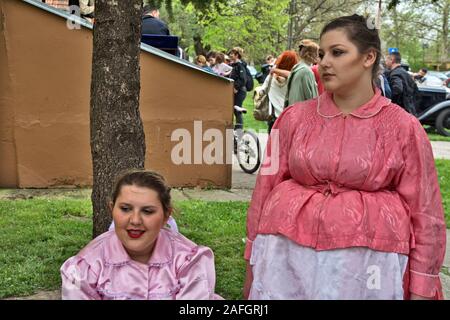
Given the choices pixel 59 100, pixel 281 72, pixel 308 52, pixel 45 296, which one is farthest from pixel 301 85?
pixel 45 296

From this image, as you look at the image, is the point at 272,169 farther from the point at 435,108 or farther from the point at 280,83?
the point at 435,108

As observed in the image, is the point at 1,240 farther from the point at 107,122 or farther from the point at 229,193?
the point at 229,193

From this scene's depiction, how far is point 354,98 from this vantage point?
2.82 meters

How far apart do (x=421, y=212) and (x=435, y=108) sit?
47.9ft

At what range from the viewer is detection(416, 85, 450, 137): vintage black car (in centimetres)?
1648

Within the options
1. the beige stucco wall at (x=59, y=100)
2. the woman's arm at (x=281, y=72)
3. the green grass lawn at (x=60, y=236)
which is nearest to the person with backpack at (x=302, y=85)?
the woman's arm at (x=281, y=72)

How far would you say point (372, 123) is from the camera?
8.98 ft

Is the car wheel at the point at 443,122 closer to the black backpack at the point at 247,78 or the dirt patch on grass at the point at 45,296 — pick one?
the black backpack at the point at 247,78

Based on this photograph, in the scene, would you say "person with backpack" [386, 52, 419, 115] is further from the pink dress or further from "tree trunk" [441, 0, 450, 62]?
"tree trunk" [441, 0, 450, 62]

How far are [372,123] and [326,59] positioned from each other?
345 mm

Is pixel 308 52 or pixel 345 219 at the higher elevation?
pixel 308 52

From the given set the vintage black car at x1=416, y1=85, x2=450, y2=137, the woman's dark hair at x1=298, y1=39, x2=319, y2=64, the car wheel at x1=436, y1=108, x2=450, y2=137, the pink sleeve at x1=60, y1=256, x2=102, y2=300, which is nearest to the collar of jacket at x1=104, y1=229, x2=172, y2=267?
the pink sleeve at x1=60, y1=256, x2=102, y2=300

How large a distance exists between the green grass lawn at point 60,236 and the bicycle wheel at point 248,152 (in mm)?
2157
